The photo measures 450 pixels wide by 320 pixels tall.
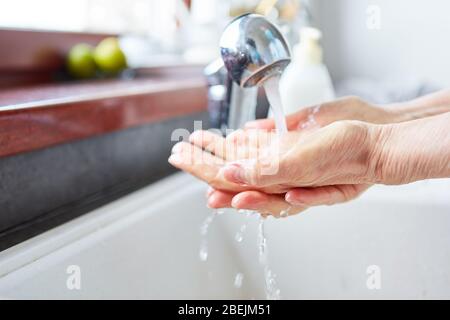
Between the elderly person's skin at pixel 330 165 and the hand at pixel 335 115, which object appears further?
the hand at pixel 335 115

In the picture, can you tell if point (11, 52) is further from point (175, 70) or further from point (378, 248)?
point (378, 248)

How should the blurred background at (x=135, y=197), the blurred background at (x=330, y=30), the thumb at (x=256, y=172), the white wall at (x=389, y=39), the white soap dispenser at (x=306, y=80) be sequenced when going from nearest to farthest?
the thumb at (x=256, y=172) < the blurred background at (x=135, y=197) < the white soap dispenser at (x=306, y=80) < the blurred background at (x=330, y=30) < the white wall at (x=389, y=39)

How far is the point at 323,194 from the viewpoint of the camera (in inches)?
20.1

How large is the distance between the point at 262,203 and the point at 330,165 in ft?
0.28

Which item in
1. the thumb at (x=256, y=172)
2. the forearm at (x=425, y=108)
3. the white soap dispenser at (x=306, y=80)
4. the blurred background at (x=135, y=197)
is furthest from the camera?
the white soap dispenser at (x=306, y=80)

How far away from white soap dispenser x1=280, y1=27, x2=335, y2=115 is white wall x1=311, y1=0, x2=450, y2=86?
0.40 metres

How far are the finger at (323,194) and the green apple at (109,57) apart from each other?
0.55 m

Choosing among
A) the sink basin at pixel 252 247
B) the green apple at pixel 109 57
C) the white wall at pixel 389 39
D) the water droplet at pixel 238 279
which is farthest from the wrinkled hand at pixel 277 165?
the white wall at pixel 389 39

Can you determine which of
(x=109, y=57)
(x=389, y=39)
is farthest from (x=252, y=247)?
(x=389, y=39)

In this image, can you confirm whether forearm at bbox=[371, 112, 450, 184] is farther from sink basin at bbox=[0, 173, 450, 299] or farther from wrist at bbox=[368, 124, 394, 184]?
sink basin at bbox=[0, 173, 450, 299]

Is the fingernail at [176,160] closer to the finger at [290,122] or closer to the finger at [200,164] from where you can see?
the finger at [200,164]

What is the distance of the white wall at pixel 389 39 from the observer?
3.68 ft

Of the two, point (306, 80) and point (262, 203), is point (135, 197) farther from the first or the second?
point (306, 80)
